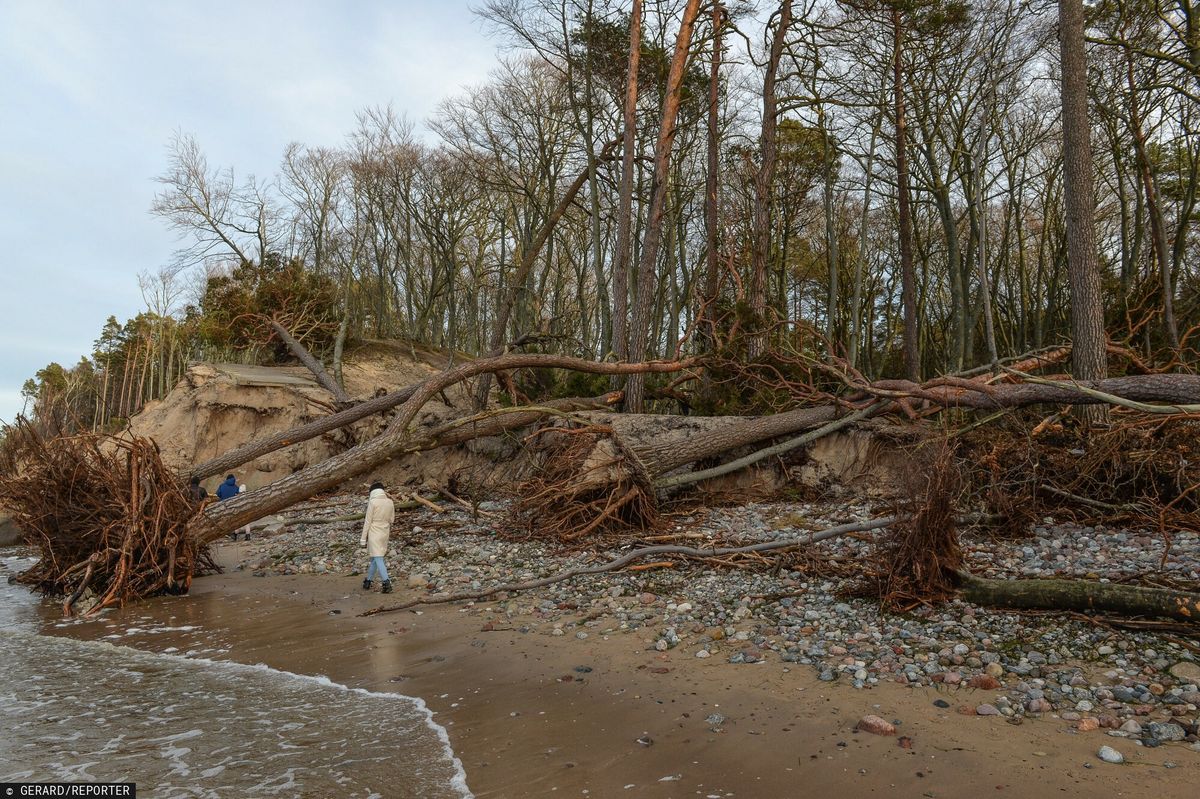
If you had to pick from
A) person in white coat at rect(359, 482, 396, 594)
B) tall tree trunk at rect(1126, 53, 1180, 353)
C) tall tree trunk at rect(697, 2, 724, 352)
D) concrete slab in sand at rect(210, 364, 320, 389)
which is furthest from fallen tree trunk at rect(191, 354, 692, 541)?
tall tree trunk at rect(1126, 53, 1180, 353)

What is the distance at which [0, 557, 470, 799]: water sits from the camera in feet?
12.8

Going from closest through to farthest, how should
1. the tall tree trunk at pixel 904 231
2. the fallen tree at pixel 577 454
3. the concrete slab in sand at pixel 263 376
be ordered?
the fallen tree at pixel 577 454 → the tall tree trunk at pixel 904 231 → the concrete slab in sand at pixel 263 376

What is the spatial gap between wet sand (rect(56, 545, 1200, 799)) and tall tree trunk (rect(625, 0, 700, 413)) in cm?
770

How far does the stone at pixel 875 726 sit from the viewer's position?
3.96 metres

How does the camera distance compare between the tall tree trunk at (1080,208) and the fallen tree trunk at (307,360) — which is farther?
the fallen tree trunk at (307,360)

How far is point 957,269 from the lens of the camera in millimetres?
18953

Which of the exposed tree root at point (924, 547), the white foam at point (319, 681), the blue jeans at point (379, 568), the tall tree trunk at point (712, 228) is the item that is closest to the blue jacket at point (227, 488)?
the white foam at point (319, 681)

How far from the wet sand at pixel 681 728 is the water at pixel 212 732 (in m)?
0.24

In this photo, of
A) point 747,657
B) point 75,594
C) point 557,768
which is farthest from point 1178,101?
point 75,594

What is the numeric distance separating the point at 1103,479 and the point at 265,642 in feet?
30.8

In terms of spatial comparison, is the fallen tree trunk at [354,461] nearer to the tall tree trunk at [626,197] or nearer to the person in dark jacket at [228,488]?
the tall tree trunk at [626,197]

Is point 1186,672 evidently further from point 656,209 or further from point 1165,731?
point 656,209

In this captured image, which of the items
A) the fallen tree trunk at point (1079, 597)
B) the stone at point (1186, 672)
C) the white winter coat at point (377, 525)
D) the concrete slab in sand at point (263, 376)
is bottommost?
the stone at point (1186, 672)

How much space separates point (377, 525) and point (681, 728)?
Answer: 17.7 feet
